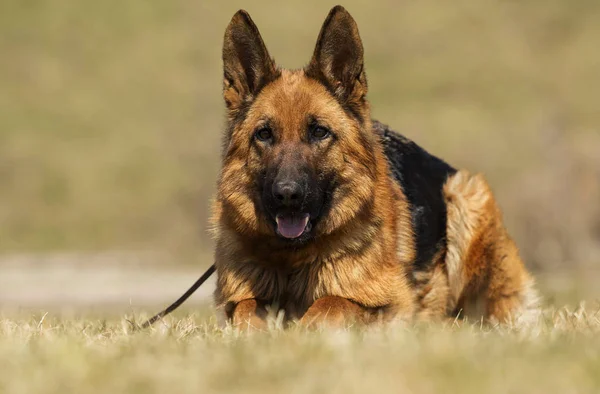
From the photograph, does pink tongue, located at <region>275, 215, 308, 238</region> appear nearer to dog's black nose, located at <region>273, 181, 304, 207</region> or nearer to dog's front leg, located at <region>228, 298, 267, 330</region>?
dog's black nose, located at <region>273, 181, 304, 207</region>

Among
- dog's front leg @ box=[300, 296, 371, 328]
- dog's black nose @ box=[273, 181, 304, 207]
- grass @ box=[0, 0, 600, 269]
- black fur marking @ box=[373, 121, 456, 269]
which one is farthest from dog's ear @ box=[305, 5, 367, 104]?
grass @ box=[0, 0, 600, 269]

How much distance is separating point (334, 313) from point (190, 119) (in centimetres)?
4108

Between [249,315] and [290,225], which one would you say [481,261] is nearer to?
[290,225]

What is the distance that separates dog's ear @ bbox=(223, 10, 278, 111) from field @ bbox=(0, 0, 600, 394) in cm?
167

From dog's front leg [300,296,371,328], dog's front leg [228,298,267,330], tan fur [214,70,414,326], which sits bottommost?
dog's front leg [228,298,267,330]

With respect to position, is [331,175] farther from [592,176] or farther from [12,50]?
[12,50]

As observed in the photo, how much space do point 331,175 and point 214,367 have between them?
92.1 inches

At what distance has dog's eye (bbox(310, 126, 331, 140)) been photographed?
5.81 meters

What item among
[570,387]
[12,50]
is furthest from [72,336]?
[12,50]

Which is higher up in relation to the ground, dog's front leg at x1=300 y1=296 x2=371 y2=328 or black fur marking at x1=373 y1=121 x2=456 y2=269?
black fur marking at x1=373 y1=121 x2=456 y2=269

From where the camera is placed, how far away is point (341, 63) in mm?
6098

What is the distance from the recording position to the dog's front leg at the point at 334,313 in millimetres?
5336

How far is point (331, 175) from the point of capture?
5766 millimetres

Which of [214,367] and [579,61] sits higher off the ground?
[579,61]
